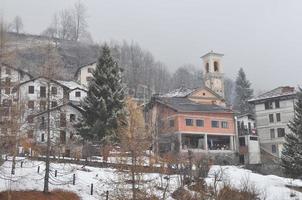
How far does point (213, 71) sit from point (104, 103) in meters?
53.0

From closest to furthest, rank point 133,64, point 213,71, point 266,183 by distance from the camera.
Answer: point 266,183, point 213,71, point 133,64

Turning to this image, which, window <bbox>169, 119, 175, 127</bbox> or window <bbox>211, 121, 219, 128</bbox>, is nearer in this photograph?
window <bbox>169, 119, 175, 127</bbox>

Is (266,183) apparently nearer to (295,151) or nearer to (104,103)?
(295,151)

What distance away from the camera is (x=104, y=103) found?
131ft

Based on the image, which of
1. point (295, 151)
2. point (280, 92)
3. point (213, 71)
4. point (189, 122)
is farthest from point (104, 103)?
point (213, 71)

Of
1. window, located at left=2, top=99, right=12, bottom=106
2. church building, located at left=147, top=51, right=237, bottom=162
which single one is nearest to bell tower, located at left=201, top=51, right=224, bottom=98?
church building, located at left=147, top=51, right=237, bottom=162

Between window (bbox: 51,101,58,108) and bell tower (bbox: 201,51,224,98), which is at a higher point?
bell tower (bbox: 201,51,224,98)

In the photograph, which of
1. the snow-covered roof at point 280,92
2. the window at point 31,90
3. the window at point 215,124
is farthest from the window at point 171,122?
the window at point 31,90

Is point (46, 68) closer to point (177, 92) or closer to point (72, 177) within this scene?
point (72, 177)

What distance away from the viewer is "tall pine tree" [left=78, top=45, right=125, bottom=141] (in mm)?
39781

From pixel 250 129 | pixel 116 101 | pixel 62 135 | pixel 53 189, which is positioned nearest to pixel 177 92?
pixel 250 129

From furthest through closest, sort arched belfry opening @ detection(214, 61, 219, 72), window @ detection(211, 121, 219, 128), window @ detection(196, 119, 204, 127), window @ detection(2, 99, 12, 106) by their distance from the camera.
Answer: arched belfry opening @ detection(214, 61, 219, 72)
window @ detection(211, 121, 219, 128)
window @ detection(196, 119, 204, 127)
window @ detection(2, 99, 12, 106)

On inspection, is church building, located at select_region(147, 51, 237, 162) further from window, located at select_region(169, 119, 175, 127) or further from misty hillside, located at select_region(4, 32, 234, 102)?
misty hillside, located at select_region(4, 32, 234, 102)

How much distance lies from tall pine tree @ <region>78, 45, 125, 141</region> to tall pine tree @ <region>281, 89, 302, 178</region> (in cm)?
1653
